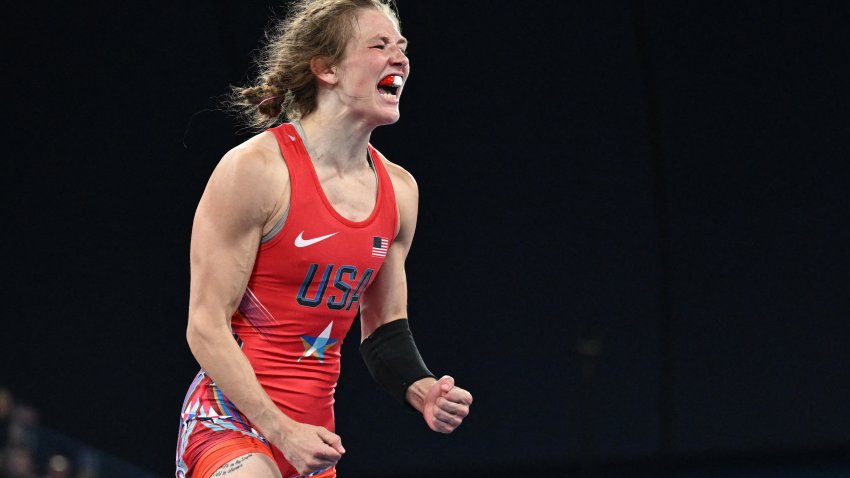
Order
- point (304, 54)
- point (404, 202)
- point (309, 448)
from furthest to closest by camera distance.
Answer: point (404, 202)
point (304, 54)
point (309, 448)

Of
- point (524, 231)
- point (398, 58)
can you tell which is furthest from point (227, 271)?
point (524, 231)

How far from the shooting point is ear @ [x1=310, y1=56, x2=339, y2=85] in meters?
3.33

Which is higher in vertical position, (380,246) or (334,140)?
(334,140)

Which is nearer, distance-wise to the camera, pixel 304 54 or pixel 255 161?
pixel 255 161

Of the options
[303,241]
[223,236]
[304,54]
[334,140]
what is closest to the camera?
[223,236]

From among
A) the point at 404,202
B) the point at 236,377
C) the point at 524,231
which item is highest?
the point at 404,202

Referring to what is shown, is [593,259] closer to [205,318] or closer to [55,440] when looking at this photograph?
[55,440]

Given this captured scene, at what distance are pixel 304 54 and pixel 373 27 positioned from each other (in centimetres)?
25

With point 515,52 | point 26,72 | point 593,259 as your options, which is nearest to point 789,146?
point 593,259

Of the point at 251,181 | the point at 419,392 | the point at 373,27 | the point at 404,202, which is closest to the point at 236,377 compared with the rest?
the point at 251,181

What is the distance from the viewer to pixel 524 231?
7.00 metres

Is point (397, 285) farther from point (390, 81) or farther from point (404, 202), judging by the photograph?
point (390, 81)

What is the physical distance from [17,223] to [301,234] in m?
3.89

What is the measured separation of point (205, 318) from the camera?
117 inches
